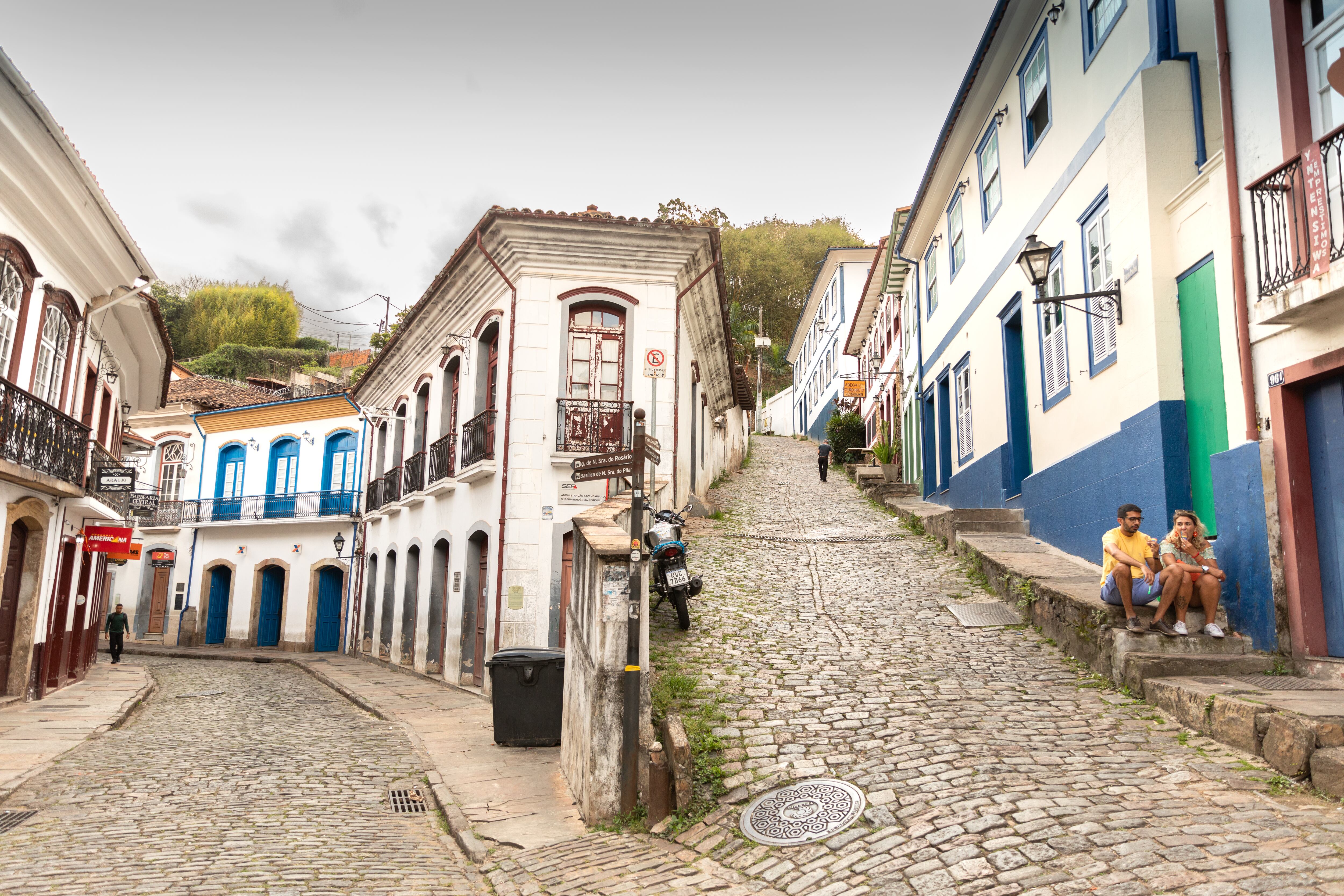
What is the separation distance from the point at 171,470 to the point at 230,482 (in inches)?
101

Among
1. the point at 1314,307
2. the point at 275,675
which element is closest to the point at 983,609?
the point at 1314,307

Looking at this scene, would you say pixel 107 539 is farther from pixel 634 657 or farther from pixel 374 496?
pixel 634 657

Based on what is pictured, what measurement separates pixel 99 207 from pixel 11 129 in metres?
2.46

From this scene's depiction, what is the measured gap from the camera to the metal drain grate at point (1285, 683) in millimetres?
6113

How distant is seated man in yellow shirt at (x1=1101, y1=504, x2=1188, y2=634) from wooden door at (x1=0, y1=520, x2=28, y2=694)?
1363 centimetres

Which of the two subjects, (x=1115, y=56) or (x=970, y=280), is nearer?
(x=1115, y=56)

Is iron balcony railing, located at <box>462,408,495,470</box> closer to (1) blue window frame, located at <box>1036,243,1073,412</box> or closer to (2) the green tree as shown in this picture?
(1) blue window frame, located at <box>1036,243,1073,412</box>

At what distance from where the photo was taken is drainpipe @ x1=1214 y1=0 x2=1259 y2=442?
7074mm

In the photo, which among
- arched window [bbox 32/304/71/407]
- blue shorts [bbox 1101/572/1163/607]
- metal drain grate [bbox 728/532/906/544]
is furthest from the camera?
metal drain grate [bbox 728/532/906/544]

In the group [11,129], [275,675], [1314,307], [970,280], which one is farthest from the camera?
[275,675]

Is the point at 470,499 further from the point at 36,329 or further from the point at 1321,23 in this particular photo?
the point at 1321,23

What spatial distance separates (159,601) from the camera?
92.8 feet

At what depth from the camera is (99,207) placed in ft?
39.0

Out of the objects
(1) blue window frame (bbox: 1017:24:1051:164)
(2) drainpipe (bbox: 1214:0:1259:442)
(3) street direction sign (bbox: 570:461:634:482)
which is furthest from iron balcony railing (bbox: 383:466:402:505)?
(2) drainpipe (bbox: 1214:0:1259:442)
